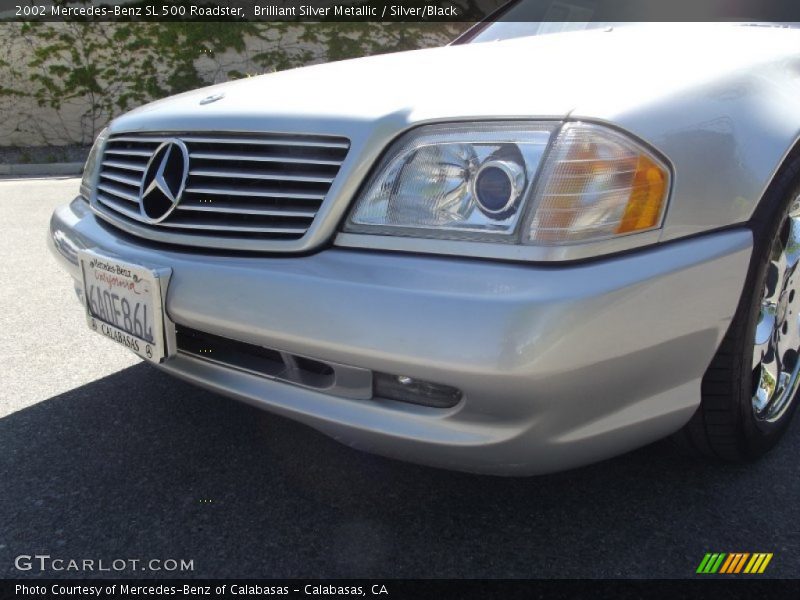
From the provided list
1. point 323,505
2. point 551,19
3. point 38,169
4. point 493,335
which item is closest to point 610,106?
point 493,335

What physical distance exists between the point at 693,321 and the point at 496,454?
473mm

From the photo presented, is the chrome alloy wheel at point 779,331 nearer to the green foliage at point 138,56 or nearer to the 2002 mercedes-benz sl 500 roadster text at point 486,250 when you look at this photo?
the 2002 mercedes-benz sl 500 roadster text at point 486,250

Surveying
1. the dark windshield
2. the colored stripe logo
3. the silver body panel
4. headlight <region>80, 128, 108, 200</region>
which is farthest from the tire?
headlight <region>80, 128, 108, 200</region>

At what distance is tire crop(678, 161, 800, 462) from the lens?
5.12 feet

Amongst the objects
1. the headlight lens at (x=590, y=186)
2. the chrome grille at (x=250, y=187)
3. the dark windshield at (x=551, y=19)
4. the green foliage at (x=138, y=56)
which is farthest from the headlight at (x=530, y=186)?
the green foliage at (x=138, y=56)

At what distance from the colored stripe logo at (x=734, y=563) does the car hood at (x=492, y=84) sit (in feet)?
3.21

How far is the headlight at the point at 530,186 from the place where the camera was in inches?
51.9

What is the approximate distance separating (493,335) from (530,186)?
1.01ft

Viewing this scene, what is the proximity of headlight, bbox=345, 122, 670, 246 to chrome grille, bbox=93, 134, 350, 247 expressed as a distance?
19 centimetres

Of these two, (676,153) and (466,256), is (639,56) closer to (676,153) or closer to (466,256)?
(676,153)

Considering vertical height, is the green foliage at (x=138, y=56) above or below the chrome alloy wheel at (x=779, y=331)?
above

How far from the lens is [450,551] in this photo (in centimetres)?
159

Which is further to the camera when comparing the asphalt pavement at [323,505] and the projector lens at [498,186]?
the asphalt pavement at [323,505]

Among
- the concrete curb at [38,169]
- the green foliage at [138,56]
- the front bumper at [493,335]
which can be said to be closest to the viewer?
the front bumper at [493,335]
